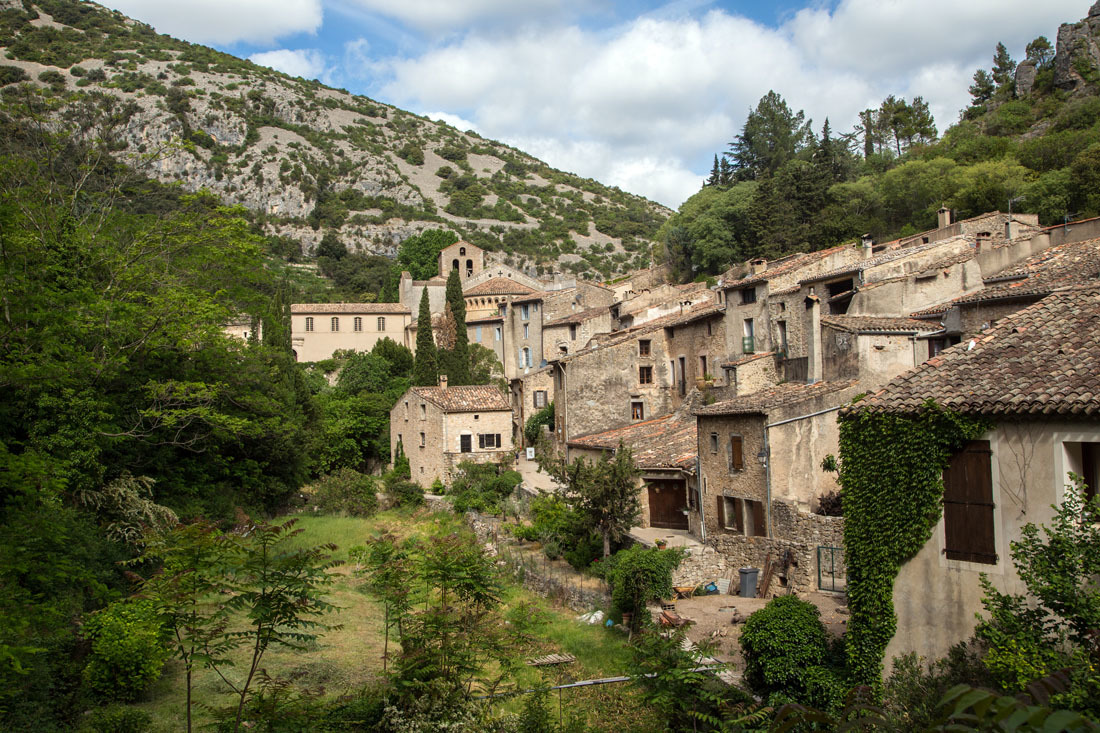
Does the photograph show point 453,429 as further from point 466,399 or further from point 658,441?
point 658,441

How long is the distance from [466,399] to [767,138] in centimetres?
5456

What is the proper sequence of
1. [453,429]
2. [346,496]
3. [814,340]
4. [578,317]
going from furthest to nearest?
[578,317], [453,429], [346,496], [814,340]

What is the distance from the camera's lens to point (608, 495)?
72.3ft

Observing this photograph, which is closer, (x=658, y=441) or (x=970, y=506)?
(x=970, y=506)

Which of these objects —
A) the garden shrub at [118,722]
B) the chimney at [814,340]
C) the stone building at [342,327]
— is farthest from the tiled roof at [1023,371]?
the stone building at [342,327]

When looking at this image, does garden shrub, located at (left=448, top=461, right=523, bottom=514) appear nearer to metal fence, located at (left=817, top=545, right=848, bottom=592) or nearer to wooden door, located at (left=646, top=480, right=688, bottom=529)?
wooden door, located at (left=646, top=480, right=688, bottom=529)

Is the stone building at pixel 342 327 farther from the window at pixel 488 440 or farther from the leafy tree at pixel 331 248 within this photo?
the leafy tree at pixel 331 248

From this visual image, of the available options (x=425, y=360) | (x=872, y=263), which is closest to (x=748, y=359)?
(x=872, y=263)

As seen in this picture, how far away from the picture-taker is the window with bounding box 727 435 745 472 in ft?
70.6

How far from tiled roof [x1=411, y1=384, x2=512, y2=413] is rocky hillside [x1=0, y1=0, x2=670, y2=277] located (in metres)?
70.5

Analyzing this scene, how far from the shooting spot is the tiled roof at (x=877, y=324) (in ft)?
70.2

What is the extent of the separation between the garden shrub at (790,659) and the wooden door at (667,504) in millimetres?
11841

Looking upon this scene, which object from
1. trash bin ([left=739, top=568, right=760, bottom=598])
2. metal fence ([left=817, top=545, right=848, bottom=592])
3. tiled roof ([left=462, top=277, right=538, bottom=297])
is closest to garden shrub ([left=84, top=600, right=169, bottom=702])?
A: trash bin ([left=739, top=568, right=760, bottom=598])

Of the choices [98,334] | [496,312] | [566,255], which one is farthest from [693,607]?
[566,255]
